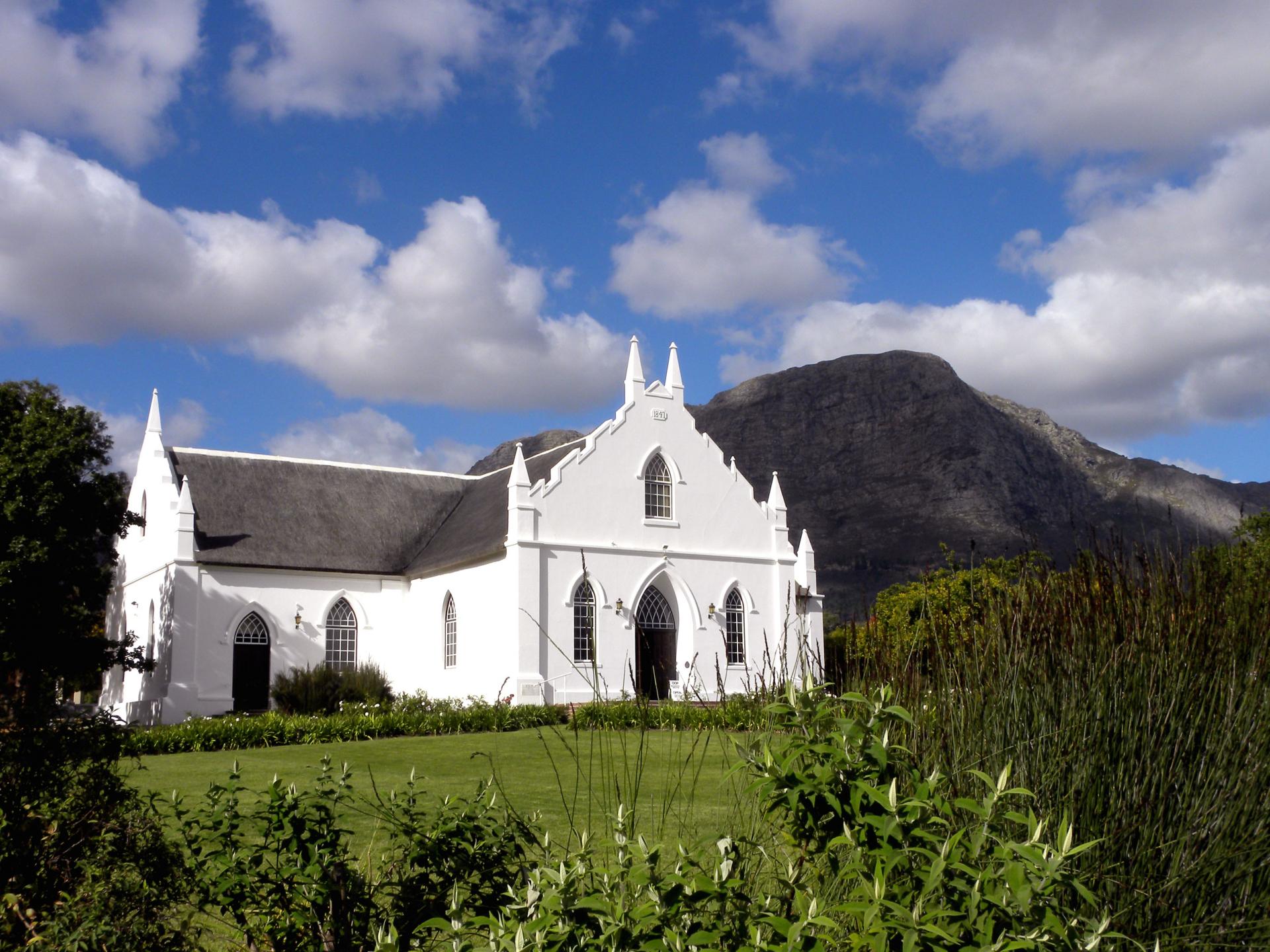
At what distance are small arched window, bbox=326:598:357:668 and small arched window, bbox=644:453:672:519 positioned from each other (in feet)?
30.4

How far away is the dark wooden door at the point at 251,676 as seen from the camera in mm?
29797

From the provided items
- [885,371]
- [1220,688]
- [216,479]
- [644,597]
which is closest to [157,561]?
[216,479]

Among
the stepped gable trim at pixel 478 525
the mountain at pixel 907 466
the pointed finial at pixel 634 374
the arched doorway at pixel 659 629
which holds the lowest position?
the arched doorway at pixel 659 629

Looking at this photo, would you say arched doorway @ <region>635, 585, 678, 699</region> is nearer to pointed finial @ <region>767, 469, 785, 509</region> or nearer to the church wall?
the church wall

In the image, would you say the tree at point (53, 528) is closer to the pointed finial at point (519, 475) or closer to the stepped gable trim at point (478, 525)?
the stepped gable trim at point (478, 525)

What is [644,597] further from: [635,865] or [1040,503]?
[1040,503]

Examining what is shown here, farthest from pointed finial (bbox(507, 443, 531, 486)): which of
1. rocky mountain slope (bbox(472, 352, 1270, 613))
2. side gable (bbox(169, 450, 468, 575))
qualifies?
rocky mountain slope (bbox(472, 352, 1270, 613))

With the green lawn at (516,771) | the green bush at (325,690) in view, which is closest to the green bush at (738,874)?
the green lawn at (516,771)

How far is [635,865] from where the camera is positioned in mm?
3723

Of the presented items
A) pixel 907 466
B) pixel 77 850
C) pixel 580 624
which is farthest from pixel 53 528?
pixel 907 466

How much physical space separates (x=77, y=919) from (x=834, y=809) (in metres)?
3.35

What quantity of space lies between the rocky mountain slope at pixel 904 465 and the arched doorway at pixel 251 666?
2751 inches

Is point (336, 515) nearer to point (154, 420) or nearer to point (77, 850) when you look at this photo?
point (154, 420)

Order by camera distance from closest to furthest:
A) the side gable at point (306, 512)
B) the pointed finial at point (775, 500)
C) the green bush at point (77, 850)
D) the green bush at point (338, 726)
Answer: the green bush at point (77, 850) → the green bush at point (338, 726) → the side gable at point (306, 512) → the pointed finial at point (775, 500)
